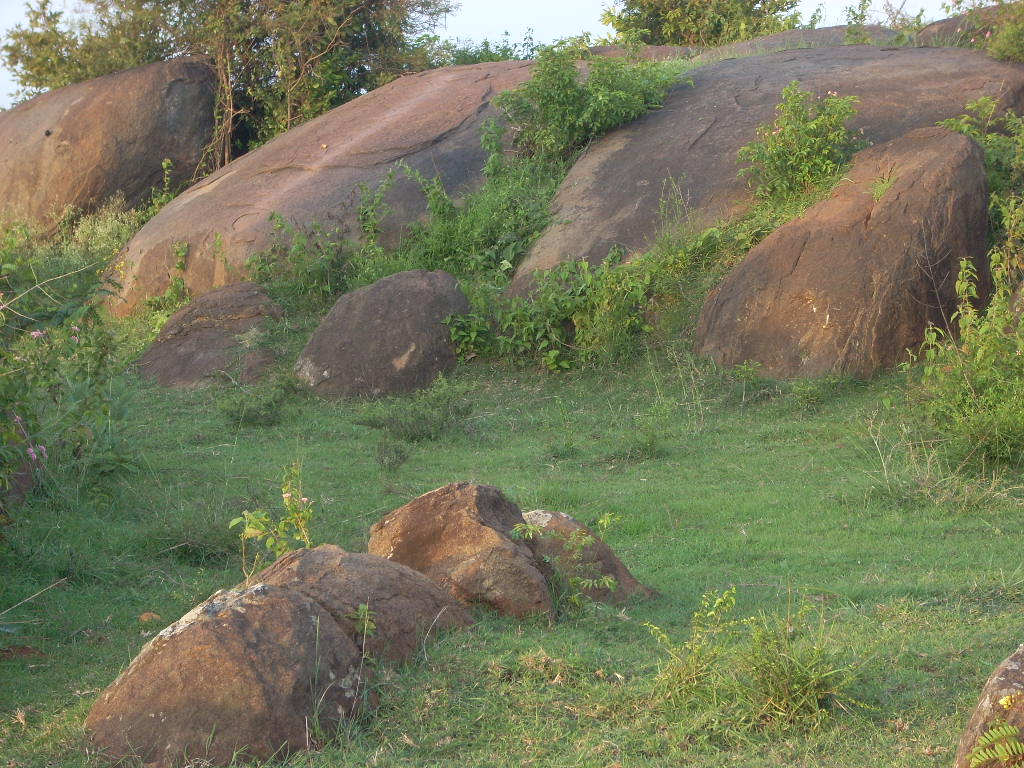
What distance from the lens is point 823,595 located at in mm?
4480

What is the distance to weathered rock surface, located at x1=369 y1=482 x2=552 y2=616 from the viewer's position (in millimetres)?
4109

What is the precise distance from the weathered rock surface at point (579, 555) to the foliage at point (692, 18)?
15.1 m

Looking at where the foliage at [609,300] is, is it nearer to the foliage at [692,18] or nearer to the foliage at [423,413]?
the foliage at [423,413]

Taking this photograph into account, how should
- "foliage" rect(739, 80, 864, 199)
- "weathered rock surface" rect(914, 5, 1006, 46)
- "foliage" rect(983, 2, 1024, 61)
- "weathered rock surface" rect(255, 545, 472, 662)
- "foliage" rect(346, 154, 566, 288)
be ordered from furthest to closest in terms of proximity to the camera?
"weathered rock surface" rect(914, 5, 1006, 46) → "foliage" rect(346, 154, 566, 288) → "foliage" rect(983, 2, 1024, 61) → "foliage" rect(739, 80, 864, 199) → "weathered rock surface" rect(255, 545, 472, 662)

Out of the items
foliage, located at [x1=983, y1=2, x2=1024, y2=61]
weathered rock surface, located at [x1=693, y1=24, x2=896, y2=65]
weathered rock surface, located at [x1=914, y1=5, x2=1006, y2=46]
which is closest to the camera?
foliage, located at [x1=983, y1=2, x2=1024, y2=61]

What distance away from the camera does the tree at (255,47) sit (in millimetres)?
15414

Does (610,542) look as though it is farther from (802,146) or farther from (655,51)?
(655,51)

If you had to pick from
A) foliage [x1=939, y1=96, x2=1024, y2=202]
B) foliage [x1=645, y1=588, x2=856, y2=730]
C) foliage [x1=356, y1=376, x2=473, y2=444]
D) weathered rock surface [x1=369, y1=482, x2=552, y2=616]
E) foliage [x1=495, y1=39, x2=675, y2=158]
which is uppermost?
foliage [x1=495, y1=39, x2=675, y2=158]

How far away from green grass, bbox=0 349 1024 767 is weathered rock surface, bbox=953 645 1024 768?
26 centimetres

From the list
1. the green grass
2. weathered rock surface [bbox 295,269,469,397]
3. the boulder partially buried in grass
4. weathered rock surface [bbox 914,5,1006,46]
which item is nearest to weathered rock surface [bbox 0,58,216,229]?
the green grass

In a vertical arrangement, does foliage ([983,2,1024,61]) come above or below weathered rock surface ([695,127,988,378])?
above

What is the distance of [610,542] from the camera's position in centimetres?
568

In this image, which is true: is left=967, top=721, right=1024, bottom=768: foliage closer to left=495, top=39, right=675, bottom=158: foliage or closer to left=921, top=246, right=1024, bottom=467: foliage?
left=921, top=246, right=1024, bottom=467: foliage

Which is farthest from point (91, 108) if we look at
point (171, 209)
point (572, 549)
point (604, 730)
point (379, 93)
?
point (604, 730)
